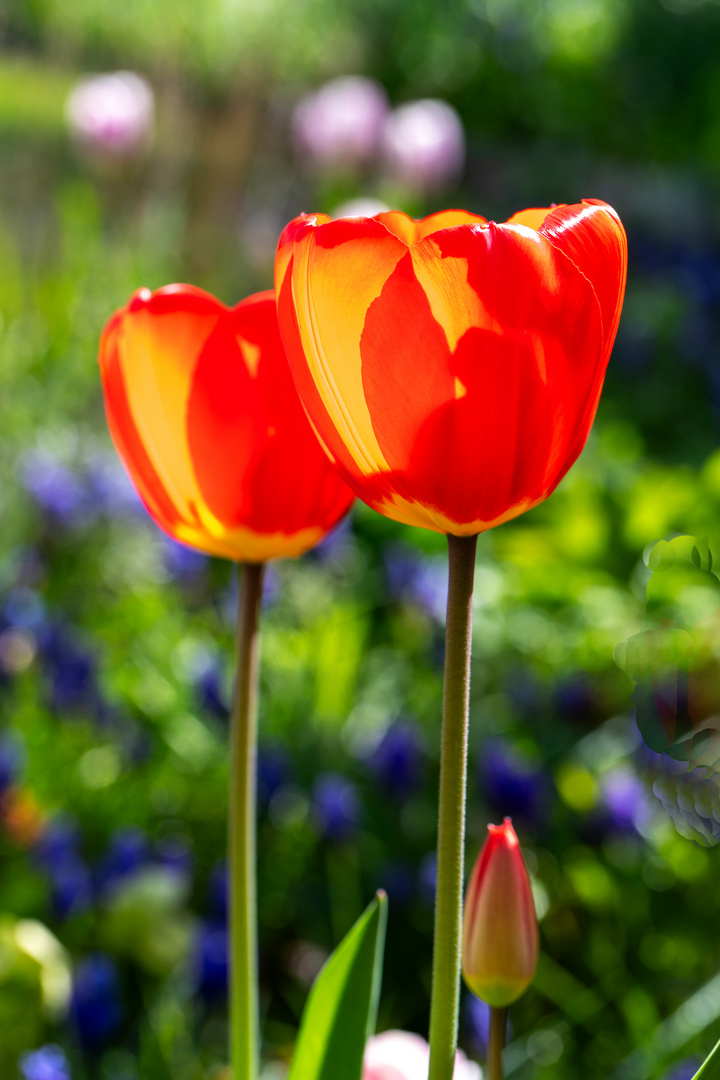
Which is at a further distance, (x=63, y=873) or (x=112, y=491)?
(x=112, y=491)

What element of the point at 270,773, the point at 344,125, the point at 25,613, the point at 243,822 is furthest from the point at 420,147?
the point at 243,822

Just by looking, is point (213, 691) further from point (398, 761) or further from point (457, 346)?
point (457, 346)

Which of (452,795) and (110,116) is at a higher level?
(452,795)

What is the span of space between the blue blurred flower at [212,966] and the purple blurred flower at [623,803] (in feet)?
1.24

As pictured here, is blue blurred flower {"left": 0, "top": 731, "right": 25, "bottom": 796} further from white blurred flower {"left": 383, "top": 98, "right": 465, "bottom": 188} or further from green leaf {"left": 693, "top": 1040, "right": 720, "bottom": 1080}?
white blurred flower {"left": 383, "top": 98, "right": 465, "bottom": 188}

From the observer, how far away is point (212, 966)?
0.85m

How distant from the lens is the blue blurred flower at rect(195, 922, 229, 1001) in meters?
0.85

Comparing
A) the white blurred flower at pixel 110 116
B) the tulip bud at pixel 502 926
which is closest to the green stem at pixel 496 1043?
the tulip bud at pixel 502 926

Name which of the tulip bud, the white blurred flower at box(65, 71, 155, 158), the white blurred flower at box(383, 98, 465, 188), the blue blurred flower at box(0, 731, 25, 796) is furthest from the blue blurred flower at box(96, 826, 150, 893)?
the white blurred flower at box(383, 98, 465, 188)

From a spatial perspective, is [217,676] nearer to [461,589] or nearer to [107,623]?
[107,623]

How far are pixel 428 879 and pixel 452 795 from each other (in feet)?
2.21

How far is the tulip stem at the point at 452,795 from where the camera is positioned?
12.9 inches

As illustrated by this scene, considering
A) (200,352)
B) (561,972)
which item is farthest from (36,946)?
(200,352)

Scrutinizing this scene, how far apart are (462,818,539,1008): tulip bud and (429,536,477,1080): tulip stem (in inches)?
1.2
